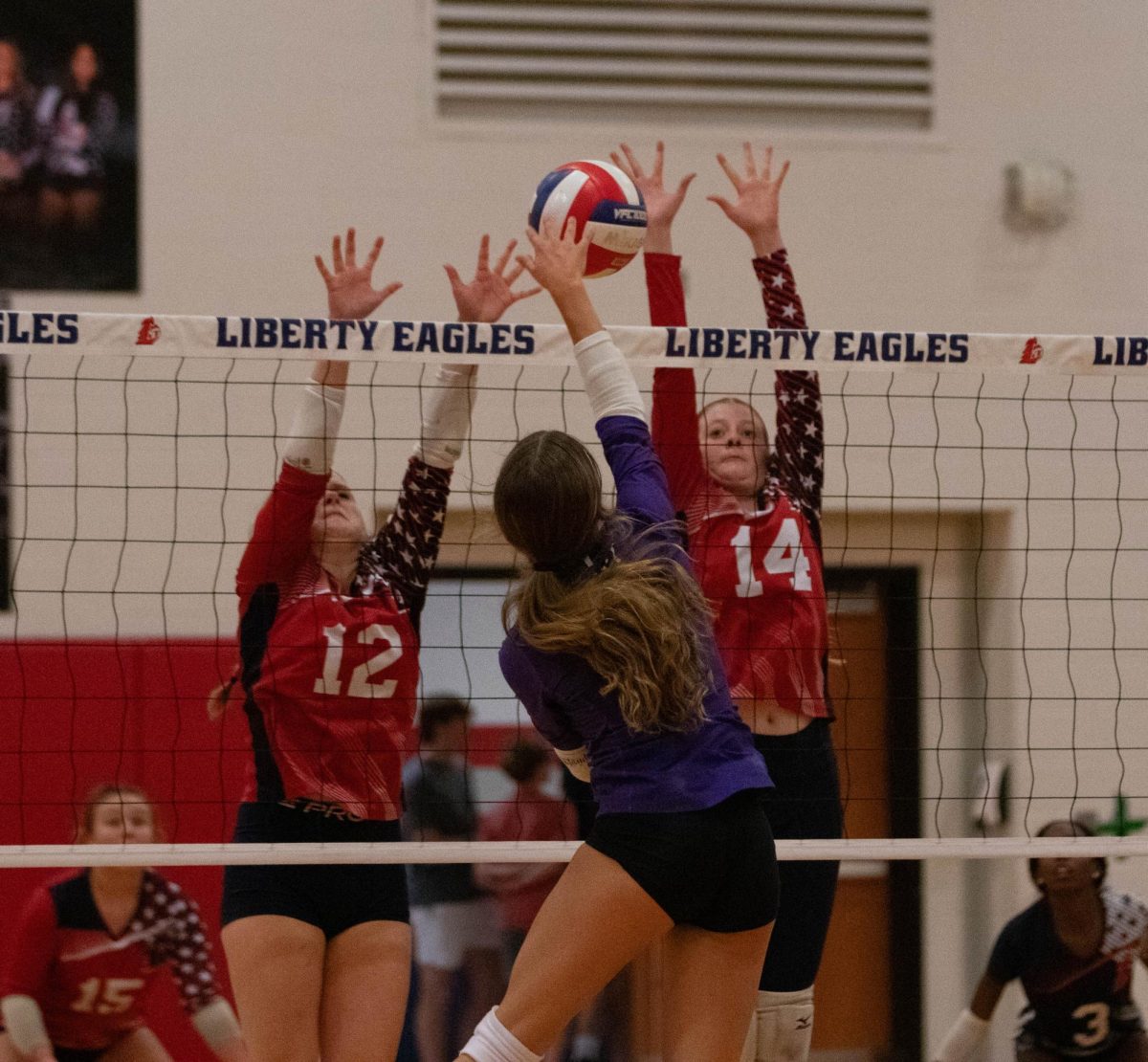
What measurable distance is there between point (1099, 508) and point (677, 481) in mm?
3582

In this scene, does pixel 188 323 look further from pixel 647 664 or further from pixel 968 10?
pixel 968 10

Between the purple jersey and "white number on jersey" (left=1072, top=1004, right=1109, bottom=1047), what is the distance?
293 cm

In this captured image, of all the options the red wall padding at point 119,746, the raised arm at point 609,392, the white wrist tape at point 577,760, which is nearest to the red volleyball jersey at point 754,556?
the raised arm at point 609,392

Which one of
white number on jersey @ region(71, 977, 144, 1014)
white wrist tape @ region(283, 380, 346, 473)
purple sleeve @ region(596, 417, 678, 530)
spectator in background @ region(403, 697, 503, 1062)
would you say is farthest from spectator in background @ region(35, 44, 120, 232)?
purple sleeve @ region(596, 417, 678, 530)

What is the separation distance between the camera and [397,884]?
3736mm

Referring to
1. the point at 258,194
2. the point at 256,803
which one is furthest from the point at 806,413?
the point at 258,194

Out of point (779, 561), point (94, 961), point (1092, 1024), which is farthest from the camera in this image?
point (1092, 1024)

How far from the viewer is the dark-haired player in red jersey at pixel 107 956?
4875 mm

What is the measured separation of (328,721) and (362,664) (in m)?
0.15

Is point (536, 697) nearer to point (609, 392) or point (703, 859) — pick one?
point (703, 859)

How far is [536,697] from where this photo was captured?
9.30 feet

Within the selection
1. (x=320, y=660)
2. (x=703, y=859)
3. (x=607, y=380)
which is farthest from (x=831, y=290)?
(x=703, y=859)

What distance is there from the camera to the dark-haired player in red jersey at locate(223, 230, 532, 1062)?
3.55 meters

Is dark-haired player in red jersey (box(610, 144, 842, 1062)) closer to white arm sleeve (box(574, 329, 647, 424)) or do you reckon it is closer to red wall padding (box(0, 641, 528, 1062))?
white arm sleeve (box(574, 329, 647, 424))
